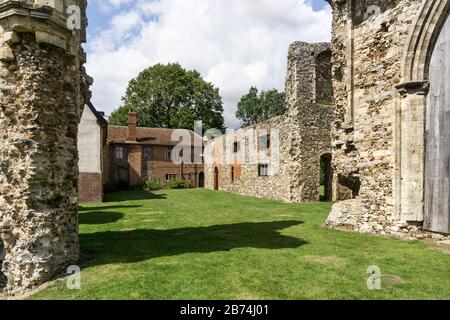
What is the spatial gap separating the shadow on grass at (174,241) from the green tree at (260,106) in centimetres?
5465

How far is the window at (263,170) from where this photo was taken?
24227 millimetres

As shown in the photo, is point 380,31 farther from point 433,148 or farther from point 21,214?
point 21,214

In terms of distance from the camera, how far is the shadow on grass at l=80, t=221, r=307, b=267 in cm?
750

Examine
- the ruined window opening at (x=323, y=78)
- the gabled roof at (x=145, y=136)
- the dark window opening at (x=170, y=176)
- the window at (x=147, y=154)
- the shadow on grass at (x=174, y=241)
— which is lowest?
the shadow on grass at (x=174, y=241)

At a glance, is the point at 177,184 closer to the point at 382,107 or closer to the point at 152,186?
the point at 152,186

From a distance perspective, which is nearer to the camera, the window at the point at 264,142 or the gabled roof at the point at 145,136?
the window at the point at 264,142

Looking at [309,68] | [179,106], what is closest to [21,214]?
[309,68]

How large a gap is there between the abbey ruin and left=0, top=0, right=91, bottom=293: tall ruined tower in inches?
0.7

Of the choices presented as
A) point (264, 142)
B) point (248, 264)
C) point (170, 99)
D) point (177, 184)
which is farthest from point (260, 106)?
point (248, 264)

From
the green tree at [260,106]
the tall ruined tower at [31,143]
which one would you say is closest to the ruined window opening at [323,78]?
the tall ruined tower at [31,143]

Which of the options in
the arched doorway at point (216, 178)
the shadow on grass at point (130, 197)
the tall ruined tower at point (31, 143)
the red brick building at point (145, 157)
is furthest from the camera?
the red brick building at point (145, 157)

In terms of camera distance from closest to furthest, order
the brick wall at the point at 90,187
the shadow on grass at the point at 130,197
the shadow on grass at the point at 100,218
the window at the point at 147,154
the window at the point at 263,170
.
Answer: the shadow on grass at the point at 100,218 → the brick wall at the point at 90,187 → the shadow on grass at the point at 130,197 → the window at the point at 263,170 → the window at the point at 147,154

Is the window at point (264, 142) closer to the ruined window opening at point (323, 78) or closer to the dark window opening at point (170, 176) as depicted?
the ruined window opening at point (323, 78)

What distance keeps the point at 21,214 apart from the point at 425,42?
10.3m
